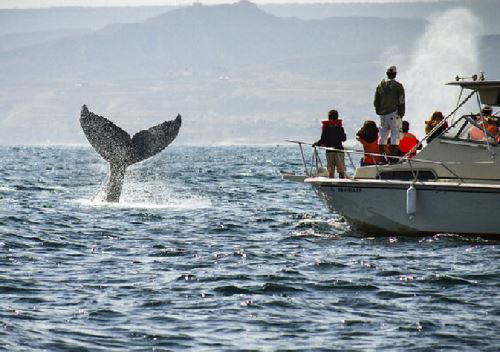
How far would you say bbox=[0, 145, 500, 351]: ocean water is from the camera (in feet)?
32.6

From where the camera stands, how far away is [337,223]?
63.7ft

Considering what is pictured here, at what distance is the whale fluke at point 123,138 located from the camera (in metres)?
19.7

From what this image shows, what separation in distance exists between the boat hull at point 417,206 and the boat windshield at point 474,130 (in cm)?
109

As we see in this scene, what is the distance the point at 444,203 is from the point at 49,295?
6.43 metres

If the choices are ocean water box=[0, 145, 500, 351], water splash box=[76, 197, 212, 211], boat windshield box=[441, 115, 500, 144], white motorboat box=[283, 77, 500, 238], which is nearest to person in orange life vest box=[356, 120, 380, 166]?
white motorboat box=[283, 77, 500, 238]

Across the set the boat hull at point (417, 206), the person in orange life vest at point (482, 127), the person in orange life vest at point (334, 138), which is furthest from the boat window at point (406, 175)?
the person in orange life vest at point (334, 138)

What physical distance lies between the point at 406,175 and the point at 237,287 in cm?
477

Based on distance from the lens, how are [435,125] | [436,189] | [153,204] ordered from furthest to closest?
1. [153,204]
2. [435,125]
3. [436,189]

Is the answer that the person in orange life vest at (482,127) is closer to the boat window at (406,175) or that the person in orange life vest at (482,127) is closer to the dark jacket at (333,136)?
the boat window at (406,175)

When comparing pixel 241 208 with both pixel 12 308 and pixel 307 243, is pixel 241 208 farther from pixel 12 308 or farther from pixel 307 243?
pixel 12 308

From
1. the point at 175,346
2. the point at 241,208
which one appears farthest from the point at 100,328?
the point at 241,208

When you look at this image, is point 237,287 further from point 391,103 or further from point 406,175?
point 391,103

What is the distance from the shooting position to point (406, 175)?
16.2m

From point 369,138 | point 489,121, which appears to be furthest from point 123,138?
point 489,121
